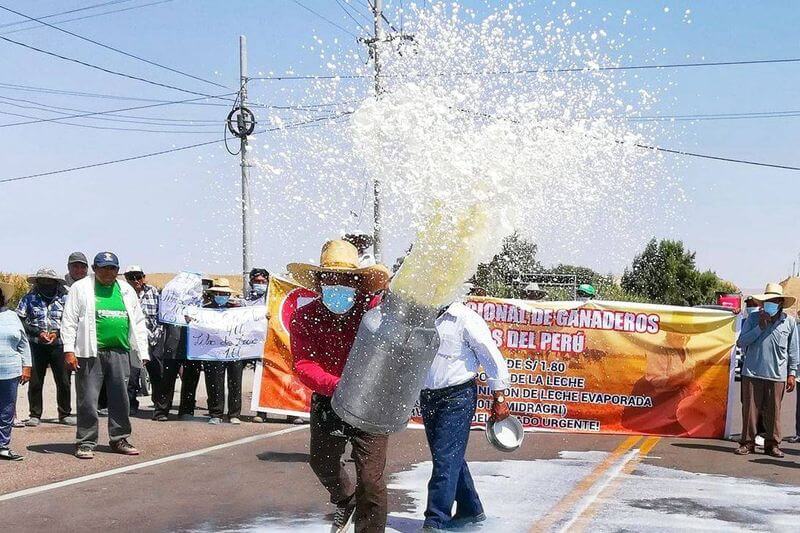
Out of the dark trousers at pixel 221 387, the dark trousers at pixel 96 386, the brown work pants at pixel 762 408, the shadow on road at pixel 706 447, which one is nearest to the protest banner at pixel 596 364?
the dark trousers at pixel 221 387

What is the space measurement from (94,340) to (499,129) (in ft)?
18.0

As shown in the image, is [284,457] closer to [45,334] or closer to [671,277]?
[45,334]

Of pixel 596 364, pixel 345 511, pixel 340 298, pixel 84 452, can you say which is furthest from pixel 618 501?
pixel 84 452

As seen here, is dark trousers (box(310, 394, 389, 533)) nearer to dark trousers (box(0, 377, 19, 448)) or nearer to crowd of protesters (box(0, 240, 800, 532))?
crowd of protesters (box(0, 240, 800, 532))

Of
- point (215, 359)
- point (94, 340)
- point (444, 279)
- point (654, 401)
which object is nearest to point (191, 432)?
point (215, 359)

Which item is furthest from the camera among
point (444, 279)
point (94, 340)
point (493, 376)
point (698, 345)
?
point (698, 345)

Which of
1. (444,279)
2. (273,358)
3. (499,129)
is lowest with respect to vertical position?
(273,358)

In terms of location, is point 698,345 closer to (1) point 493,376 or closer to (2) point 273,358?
(2) point 273,358

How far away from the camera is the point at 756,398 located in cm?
1072

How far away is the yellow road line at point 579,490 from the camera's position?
6.60 meters

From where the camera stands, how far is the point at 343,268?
17.7 feet

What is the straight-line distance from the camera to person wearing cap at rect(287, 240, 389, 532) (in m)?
5.33

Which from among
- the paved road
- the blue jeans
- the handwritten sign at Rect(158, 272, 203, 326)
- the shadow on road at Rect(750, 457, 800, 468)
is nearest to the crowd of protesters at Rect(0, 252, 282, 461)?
the paved road

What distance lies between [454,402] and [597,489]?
91.7 inches
